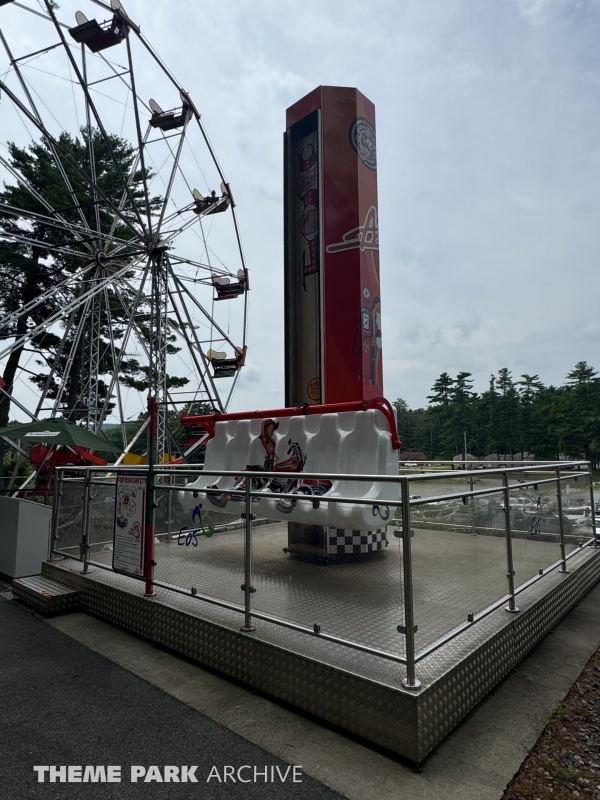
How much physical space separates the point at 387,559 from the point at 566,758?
130cm

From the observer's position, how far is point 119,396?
16.6 m

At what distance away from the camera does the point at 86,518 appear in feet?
17.0

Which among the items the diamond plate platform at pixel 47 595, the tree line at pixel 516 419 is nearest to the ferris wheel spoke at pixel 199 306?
the diamond plate platform at pixel 47 595

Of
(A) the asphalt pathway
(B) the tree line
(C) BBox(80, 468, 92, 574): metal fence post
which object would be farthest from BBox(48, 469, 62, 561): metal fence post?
(B) the tree line

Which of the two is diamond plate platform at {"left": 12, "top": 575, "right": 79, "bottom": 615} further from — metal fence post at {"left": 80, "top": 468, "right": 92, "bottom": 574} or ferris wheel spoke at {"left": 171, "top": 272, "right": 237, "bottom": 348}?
ferris wheel spoke at {"left": 171, "top": 272, "right": 237, "bottom": 348}

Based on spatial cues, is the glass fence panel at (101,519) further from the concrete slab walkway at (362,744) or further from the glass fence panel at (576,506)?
the glass fence panel at (576,506)

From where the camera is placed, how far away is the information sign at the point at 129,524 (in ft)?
14.0

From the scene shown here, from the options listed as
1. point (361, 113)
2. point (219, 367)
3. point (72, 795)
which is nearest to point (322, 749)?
point (72, 795)

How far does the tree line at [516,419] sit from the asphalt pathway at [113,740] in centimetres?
4334

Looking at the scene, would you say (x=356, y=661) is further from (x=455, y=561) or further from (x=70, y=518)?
(x=70, y=518)

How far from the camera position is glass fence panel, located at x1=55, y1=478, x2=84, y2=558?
5.29 metres

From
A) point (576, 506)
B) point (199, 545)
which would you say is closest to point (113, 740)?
point (199, 545)

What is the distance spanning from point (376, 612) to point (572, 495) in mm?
3726

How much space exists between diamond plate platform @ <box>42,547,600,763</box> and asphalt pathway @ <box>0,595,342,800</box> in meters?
0.40
